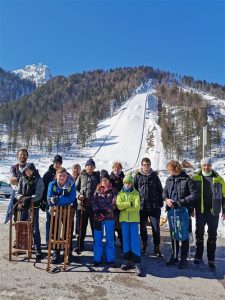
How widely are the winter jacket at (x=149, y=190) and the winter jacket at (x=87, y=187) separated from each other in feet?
2.71

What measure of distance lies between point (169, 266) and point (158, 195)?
1368 millimetres

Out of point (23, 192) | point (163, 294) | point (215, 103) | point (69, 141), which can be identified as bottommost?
point (163, 294)

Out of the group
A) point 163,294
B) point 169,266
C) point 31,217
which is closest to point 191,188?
point 169,266

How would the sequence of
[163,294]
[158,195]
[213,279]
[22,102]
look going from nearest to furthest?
[163,294], [213,279], [158,195], [22,102]

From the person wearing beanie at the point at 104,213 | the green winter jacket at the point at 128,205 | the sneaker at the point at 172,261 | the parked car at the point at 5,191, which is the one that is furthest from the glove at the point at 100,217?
the parked car at the point at 5,191

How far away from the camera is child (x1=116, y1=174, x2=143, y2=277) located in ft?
19.6

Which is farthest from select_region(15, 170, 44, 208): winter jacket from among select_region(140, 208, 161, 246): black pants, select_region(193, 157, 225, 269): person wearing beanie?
select_region(193, 157, 225, 269): person wearing beanie

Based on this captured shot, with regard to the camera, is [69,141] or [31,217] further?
[69,141]

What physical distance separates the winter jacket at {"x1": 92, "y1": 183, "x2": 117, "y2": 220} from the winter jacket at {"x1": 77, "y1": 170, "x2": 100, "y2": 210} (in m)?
0.56

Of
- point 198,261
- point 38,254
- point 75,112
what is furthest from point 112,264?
point 75,112

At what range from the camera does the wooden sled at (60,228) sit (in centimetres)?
566

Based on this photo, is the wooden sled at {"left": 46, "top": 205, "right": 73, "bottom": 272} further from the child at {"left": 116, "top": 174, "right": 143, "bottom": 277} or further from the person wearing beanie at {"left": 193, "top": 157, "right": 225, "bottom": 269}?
the person wearing beanie at {"left": 193, "top": 157, "right": 225, "bottom": 269}

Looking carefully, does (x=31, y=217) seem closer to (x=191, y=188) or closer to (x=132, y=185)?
(x=132, y=185)

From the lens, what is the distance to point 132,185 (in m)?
6.16
